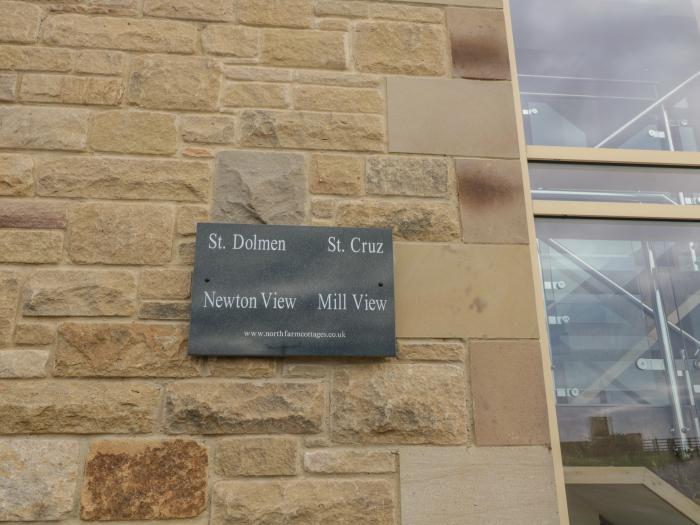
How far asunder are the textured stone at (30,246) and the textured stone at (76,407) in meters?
0.48

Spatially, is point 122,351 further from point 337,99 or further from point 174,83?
point 337,99

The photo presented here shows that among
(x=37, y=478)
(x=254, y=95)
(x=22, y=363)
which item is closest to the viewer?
(x=37, y=478)

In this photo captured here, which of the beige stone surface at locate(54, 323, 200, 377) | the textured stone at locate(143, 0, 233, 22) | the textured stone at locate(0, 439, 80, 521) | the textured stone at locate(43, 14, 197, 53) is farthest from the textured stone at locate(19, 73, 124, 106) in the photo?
the textured stone at locate(0, 439, 80, 521)

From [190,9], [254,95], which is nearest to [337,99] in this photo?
[254,95]

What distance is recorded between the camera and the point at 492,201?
260 centimetres

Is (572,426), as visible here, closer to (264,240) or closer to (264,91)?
(264,240)

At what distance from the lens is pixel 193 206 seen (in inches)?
96.5

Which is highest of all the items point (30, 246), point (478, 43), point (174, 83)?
point (478, 43)

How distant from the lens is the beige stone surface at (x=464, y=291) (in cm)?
239

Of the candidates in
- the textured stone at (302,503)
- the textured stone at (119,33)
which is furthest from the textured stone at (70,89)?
the textured stone at (302,503)

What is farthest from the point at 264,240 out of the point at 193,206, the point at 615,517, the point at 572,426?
the point at 615,517

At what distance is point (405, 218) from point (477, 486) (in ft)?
3.60

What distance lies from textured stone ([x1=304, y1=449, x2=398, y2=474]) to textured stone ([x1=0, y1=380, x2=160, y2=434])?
616 millimetres

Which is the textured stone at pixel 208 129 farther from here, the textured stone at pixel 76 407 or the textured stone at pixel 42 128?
the textured stone at pixel 76 407
